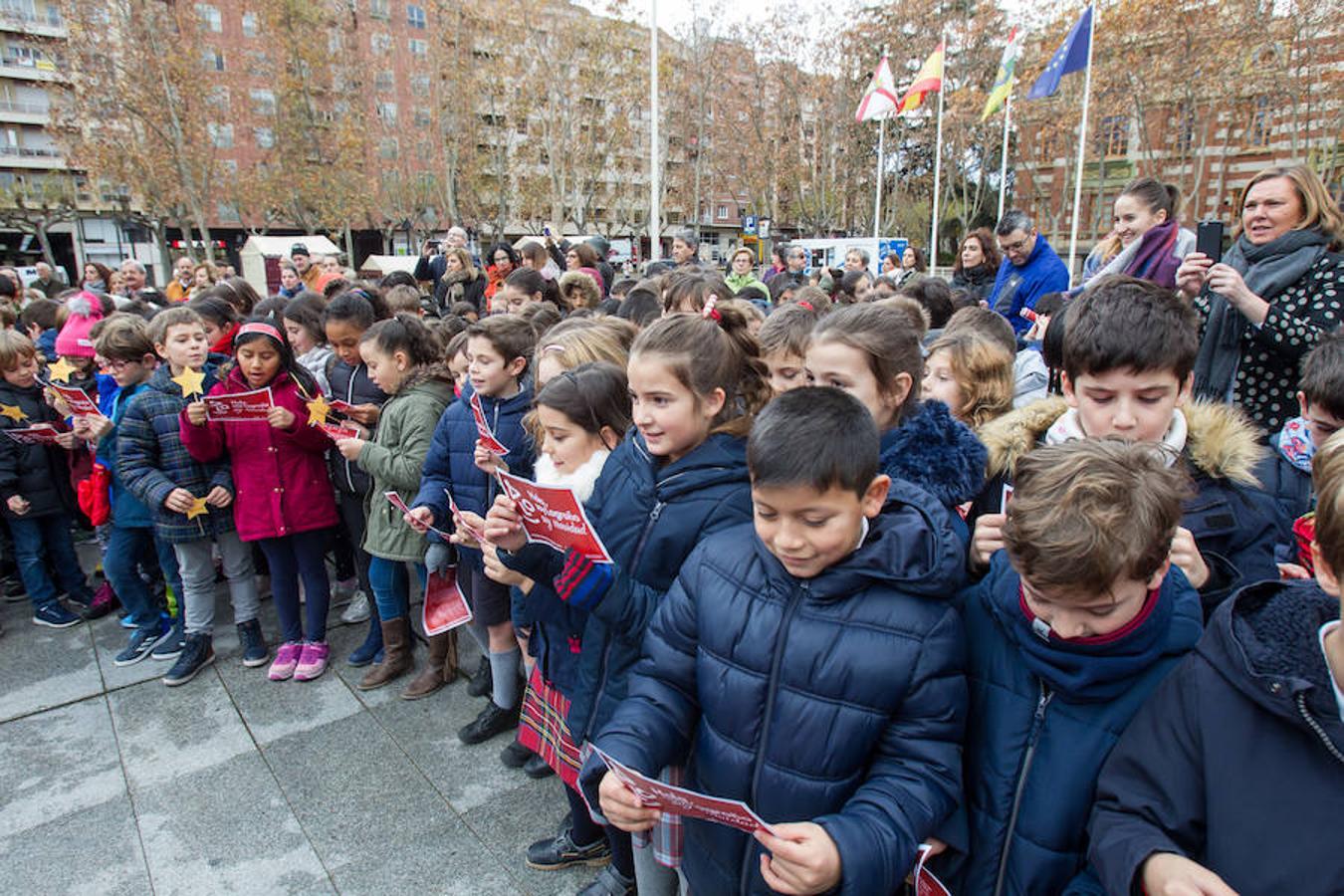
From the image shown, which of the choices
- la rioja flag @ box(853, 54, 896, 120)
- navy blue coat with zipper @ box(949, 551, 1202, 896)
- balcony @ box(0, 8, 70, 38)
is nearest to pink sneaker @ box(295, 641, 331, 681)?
navy blue coat with zipper @ box(949, 551, 1202, 896)

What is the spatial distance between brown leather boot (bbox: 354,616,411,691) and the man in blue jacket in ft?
14.7

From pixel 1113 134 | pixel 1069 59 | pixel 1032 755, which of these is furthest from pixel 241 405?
pixel 1113 134

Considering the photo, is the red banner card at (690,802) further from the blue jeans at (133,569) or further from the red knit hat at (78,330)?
the red knit hat at (78,330)

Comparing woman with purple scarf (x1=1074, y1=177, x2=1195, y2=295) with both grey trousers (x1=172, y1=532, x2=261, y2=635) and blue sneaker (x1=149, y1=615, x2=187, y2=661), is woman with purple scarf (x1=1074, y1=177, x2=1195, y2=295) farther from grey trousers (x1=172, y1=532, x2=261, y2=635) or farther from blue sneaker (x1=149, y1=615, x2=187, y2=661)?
blue sneaker (x1=149, y1=615, x2=187, y2=661)

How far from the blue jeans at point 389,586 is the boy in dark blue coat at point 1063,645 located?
3.04 metres

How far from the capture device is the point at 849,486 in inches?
58.6

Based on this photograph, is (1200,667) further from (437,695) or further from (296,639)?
(296,639)

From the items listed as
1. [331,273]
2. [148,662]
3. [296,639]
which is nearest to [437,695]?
[296,639]

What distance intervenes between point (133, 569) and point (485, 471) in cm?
265

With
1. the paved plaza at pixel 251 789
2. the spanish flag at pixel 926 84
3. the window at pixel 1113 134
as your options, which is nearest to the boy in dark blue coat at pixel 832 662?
the paved plaza at pixel 251 789

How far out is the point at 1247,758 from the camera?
3.90 feet

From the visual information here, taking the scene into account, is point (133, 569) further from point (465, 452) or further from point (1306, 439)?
point (1306, 439)

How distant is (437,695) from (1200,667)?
11.0 ft

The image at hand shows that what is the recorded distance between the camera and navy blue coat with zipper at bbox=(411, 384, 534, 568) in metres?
3.23
